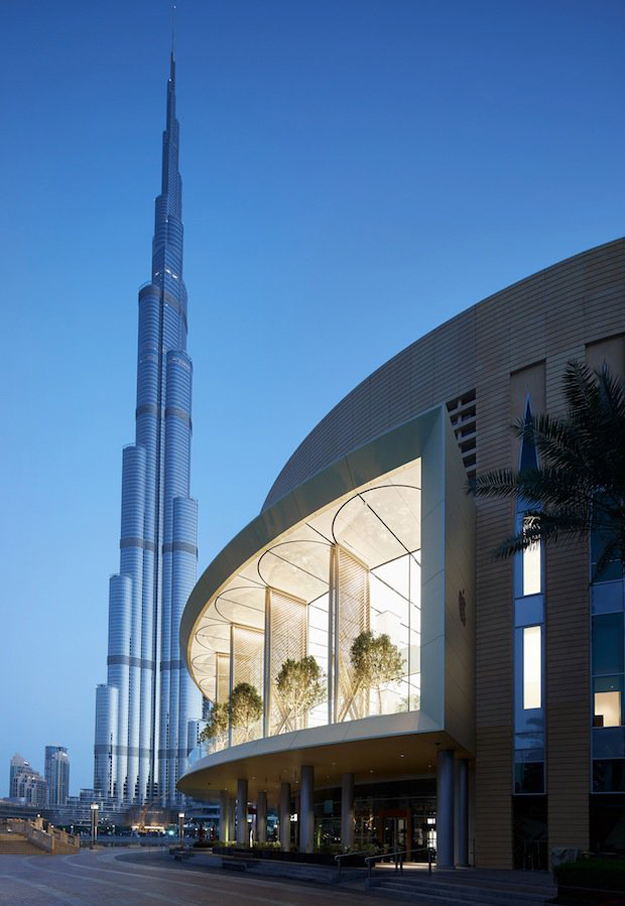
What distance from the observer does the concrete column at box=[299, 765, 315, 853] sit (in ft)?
125

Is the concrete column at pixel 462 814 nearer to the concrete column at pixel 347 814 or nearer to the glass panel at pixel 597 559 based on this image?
the concrete column at pixel 347 814

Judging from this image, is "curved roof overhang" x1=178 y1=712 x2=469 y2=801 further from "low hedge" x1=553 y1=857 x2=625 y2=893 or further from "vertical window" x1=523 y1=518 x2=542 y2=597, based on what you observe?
"low hedge" x1=553 y1=857 x2=625 y2=893

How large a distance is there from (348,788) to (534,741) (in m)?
12.9

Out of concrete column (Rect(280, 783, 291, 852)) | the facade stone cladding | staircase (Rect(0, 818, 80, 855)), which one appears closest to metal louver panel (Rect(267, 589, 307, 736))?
concrete column (Rect(280, 783, 291, 852))

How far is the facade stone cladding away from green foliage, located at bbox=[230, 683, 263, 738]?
20.0 metres

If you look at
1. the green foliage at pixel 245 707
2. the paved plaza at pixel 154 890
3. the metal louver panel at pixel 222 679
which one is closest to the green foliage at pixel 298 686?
the paved plaza at pixel 154 890

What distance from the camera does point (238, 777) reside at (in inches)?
2040

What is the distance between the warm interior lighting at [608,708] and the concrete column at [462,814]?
16.9ft

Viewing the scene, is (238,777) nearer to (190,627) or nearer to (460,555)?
(190,627)

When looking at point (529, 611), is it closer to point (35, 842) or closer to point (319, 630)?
point (319, 630)

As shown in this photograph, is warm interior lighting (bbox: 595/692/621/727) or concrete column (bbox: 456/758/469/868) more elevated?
warm interior lighting (bbox: 595/692/621/727)

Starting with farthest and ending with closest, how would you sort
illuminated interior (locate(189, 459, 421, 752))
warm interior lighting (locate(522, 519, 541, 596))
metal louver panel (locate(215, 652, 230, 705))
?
metal louver panel (locate(215, 652, 230, 705)), illuminated interior (locate(189, 459, 421, 752)), warm interior lighting (locate(522, 519, 541, 596))

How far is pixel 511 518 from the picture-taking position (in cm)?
3241

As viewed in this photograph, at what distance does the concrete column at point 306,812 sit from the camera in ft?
125
